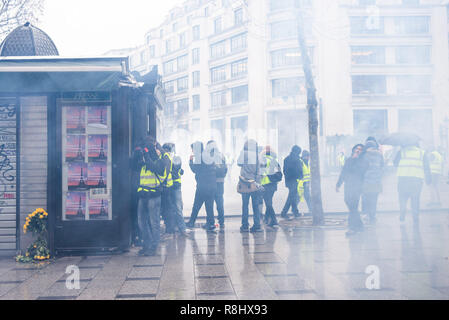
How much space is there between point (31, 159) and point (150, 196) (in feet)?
6.30

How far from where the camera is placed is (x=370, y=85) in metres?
40.7

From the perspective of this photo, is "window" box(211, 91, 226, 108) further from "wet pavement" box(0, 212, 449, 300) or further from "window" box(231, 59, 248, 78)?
"wet pavement" box(0, 212, 449, 300)

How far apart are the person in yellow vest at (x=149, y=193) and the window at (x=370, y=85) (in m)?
36.7

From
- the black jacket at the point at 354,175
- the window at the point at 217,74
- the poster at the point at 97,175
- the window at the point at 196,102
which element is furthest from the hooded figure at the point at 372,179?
the window at the point at 196,102

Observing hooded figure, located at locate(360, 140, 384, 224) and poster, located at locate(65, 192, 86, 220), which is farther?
hooded figure, located at locate(360, 140, 384, 224)

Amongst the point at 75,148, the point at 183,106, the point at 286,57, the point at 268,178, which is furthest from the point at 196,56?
the point at 75,148

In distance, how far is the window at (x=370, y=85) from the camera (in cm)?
4066

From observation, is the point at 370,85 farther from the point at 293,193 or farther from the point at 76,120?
the point at 76,120

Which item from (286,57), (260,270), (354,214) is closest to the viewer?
(260,270)

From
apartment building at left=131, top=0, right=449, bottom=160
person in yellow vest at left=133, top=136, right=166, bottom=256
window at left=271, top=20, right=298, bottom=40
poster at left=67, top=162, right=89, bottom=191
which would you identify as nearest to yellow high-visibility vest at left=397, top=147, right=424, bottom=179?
person in yellow vest at left=133, top=136, right=166, bottom=256

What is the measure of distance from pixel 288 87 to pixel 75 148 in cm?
3610

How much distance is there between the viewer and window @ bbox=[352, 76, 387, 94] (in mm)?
40656

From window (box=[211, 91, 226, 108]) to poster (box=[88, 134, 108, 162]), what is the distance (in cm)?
4234
